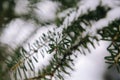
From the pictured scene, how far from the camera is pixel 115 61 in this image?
595 millimetres

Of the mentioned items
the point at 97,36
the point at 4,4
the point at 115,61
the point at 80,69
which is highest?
the point at 4,4

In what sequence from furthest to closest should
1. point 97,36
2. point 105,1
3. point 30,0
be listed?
1. point 30,0
2. point 105,1
3. point 97,36

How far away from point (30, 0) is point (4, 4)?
0.19m

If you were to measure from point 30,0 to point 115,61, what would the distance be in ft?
2.24

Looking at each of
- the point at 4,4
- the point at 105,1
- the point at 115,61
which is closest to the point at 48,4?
the point at 4,4

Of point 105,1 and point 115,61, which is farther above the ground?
point 105,1

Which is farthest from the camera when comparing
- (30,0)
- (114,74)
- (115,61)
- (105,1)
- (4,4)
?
(114,74)

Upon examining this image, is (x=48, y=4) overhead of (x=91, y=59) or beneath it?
overhead

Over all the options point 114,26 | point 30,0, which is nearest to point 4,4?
point 30,0

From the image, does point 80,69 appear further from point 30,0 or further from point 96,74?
point 30,0

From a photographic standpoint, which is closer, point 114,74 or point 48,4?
point 48,4

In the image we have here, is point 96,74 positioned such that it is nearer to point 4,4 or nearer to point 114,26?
point 4,4

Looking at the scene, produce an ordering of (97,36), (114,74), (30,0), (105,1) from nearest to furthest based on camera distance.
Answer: (97,36)
(105,1)
(30,0)
(114,74)

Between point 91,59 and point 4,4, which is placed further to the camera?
point 91,59
